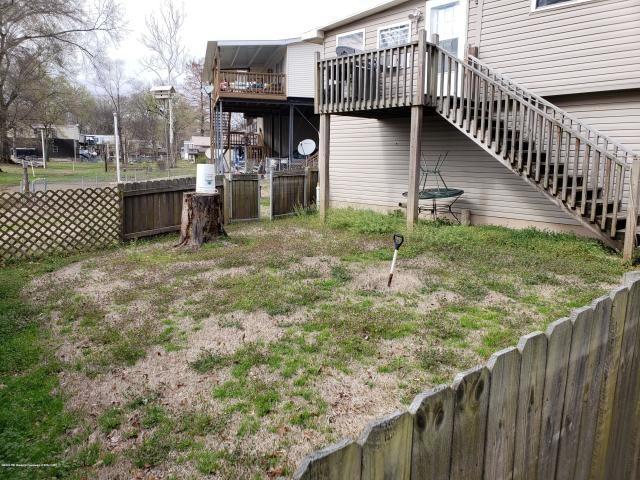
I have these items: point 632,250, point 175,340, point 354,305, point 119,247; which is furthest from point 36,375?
point 632,250

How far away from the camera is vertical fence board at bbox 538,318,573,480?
171 cm

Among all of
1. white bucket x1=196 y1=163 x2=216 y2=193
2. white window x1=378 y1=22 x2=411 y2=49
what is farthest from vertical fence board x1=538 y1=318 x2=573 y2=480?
white window x1=378 y1=22 x2=411 y2=49

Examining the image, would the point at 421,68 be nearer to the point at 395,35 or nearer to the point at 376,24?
the point at 395,35

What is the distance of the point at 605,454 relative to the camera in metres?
2.13

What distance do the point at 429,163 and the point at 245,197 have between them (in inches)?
189

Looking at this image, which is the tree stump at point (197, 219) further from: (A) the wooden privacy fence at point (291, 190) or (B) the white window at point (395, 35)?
(B) the white window at point (395, 35)

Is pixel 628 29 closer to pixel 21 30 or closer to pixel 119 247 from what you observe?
pixel 119 247

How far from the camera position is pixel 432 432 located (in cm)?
135

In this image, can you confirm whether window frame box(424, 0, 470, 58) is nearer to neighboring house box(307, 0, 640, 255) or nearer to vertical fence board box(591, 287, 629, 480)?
neighboring house box(307, 0, 640, 255)

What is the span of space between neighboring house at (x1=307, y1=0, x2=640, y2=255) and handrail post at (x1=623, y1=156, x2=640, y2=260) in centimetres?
6

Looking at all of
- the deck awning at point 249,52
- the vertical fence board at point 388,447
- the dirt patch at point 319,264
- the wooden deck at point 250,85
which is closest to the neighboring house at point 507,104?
the dirt patch at point 319,264

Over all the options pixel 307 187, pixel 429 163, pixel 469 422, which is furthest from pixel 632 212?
pixel 307 187

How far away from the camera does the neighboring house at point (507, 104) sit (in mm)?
8219

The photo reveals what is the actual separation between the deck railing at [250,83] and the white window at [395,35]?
33.0ft
